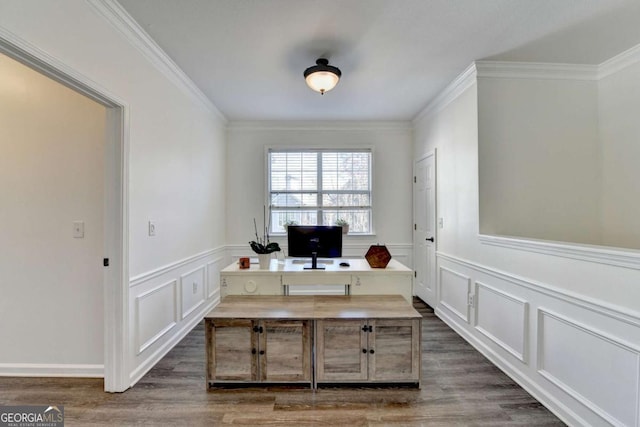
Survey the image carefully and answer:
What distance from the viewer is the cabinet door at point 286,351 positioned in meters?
2.14

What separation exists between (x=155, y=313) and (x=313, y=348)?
1463 mm

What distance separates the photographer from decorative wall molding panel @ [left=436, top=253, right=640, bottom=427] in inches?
61.7

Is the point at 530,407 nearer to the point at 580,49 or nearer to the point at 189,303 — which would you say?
the point at 580,49

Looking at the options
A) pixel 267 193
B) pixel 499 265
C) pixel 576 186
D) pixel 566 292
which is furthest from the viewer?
pixel 267 193

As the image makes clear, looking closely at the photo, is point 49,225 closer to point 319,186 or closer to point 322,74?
point 322,74

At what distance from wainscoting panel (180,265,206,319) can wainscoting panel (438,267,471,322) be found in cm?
291

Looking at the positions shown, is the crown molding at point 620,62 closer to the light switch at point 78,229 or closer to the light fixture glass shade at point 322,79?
the light fixture glass shade at point 322,79

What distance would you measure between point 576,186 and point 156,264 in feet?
12.8

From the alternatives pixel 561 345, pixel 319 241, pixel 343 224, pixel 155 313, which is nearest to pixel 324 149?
pixel 343 224

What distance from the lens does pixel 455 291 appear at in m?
3.31

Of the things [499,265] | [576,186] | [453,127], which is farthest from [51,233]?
[576,186]

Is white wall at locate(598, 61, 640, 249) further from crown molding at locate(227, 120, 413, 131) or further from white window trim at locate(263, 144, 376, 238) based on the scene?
white window trim at locate(263, 144, 376, 238)

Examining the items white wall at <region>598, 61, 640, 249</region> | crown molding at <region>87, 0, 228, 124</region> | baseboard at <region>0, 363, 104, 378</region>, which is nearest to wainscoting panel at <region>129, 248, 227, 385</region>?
baseboard at <region>0, 363, 104, 378</region>

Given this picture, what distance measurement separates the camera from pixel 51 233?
7.68 feet
